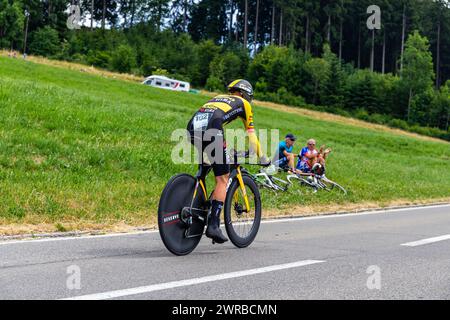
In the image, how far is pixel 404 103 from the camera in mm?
76500

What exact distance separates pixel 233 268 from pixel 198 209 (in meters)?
1.05

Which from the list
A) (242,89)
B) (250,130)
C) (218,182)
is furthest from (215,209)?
(242,89)

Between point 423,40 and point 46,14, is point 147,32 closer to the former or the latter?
point 46,14

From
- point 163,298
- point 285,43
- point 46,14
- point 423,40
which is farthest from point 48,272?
point 285,43

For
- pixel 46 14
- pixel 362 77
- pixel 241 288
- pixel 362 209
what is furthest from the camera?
pixel 46 14

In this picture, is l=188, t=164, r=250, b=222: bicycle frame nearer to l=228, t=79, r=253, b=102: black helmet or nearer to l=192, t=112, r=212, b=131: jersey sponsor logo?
l=192, t=112, r=212, b=131: jersey sponsor logo

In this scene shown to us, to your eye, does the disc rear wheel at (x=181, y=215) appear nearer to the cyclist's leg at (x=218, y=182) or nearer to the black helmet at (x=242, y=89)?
the cyclist's leg at (x=218, y=182)

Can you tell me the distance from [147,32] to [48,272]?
297 feet

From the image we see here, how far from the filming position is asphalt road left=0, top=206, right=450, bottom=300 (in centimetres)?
543

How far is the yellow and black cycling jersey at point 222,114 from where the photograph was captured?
7.19m

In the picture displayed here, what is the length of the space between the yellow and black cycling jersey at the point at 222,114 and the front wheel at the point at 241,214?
0.68m

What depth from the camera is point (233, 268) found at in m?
6.57

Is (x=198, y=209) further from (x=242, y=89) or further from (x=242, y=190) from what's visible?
(x=242, y=89)

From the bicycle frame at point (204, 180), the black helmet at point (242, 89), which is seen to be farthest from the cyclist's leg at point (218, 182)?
the black helmet at point (242, 89)
